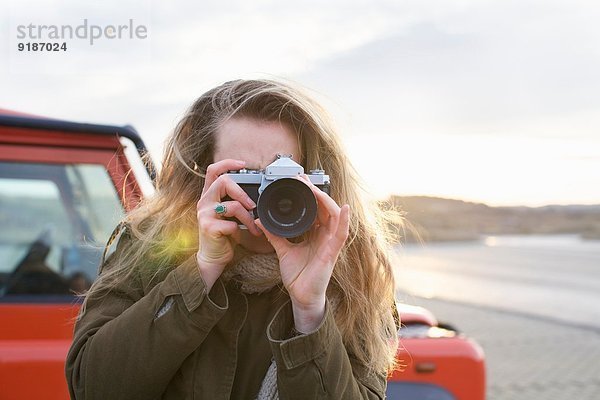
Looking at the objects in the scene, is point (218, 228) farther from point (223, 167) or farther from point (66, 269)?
point (66, 269)

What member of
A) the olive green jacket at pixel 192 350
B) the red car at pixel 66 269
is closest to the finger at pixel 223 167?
the olive green jacket at pixel 192 350

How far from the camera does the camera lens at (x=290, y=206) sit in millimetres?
1514

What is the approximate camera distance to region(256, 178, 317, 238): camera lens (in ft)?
4.97

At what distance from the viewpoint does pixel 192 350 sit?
1.49 metres

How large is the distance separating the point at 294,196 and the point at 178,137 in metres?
0.47

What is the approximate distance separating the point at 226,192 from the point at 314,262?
254mm

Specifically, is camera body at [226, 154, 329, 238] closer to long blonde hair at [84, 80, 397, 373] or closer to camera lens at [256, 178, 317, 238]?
camera lens at [256, 178, 317, 238]

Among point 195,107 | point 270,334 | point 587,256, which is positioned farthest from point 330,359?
point 587,256

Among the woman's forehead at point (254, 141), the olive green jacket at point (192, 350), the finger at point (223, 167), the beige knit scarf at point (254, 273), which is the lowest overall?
the olive green jacket at point (192, 350)

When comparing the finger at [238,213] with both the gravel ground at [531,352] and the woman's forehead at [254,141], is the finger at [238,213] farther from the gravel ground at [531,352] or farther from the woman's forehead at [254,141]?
the gravel ground at [531,352]

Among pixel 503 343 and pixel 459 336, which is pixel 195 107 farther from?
pixel 503 343

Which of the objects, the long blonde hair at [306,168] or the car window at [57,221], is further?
the car window at [57,221]

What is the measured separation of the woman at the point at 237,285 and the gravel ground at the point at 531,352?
3.10 metres

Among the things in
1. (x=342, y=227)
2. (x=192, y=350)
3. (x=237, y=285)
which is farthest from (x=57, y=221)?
(x=342, y=227)
